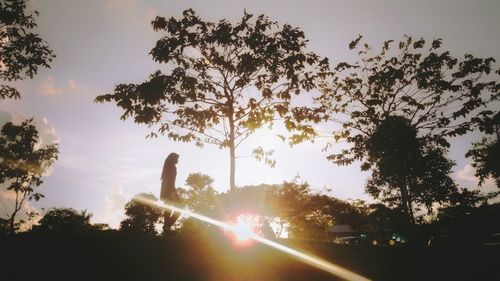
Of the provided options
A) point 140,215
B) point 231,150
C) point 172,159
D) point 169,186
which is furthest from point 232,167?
point 140,215

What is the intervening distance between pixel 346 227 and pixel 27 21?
278ft

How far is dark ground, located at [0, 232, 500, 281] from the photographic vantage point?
19.7ft

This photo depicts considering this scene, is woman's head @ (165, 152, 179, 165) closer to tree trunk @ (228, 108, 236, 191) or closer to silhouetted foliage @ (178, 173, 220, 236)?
tree trunk @ (228, 108, 236, 191)

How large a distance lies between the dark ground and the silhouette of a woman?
235 cm

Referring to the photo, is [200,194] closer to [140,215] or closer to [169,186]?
[140,215]

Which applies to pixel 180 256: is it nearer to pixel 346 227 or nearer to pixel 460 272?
pixel 460 272

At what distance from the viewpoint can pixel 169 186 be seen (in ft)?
36.2

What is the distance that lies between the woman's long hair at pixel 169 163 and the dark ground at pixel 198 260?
9.58 ft

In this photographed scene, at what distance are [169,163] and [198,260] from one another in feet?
15.5

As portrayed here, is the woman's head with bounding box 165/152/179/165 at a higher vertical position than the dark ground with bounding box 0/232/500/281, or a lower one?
higher

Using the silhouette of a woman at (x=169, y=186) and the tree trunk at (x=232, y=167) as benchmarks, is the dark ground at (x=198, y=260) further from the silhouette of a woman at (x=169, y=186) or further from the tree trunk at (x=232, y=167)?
the tree trunk at (x=232, y=167)

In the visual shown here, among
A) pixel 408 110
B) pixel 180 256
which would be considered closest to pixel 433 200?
pixel 408 110

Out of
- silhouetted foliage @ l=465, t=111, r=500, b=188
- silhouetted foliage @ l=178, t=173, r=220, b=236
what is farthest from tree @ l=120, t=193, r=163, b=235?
silhouetted foliage @ l=465, t=111, r=500, b=188

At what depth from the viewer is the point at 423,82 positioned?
691 inches
